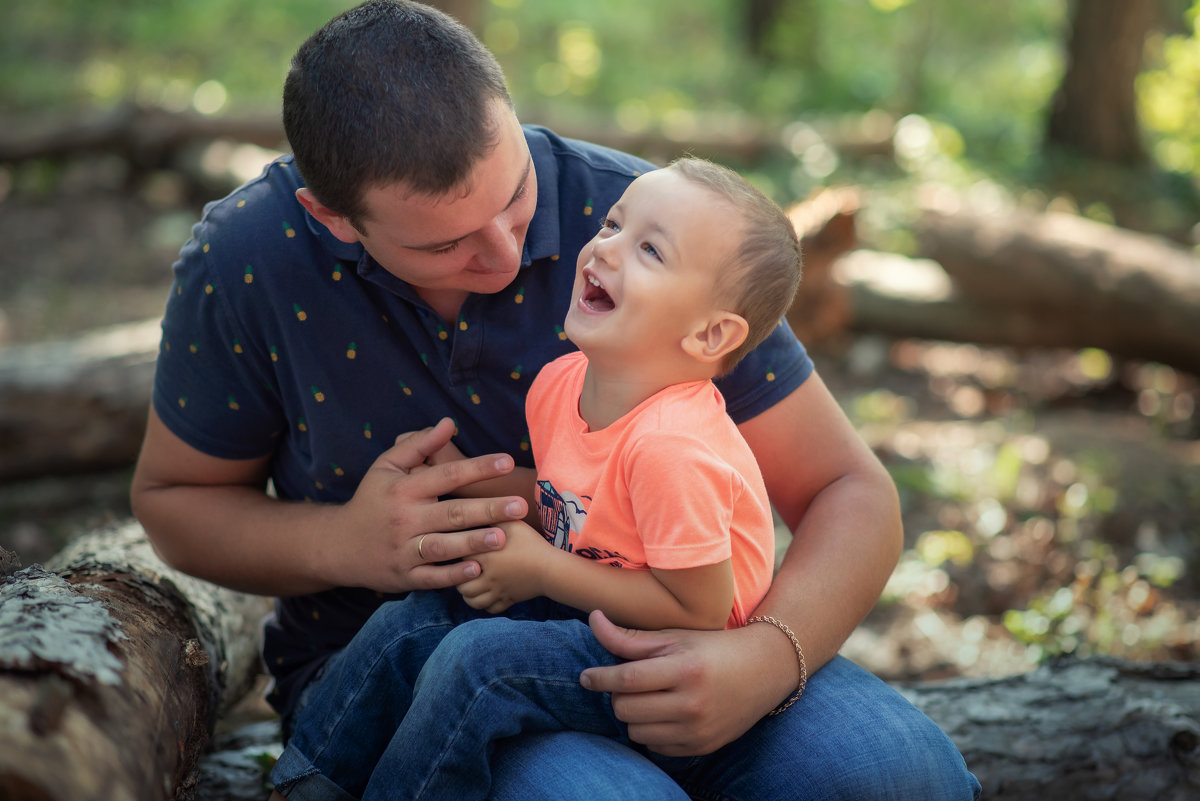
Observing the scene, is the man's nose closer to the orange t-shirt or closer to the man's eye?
the man's eye

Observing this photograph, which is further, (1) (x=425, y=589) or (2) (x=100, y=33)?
(2) (x=100, y=33)

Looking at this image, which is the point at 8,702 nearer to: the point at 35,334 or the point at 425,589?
the point at 425,589

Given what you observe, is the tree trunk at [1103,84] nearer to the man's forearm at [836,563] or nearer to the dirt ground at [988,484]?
the dirt ground at [988,484]

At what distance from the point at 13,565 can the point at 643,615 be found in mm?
1147

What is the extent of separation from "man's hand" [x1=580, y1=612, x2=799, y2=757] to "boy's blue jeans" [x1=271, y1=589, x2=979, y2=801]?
6cm

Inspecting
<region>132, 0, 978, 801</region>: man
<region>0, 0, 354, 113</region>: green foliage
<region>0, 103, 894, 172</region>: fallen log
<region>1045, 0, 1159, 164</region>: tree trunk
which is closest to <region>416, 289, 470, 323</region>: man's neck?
<region>132, 0, 978, 801</region>: man

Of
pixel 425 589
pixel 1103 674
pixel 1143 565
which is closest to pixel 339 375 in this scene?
pixel 425 589

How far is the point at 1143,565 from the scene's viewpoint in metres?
3.67

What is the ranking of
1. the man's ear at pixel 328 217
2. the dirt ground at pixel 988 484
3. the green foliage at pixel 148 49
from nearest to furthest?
1. the man's ear at pixel 328 217
2. the dirt ground at pixel 988 484
3. the green foliage at pixel 148 49

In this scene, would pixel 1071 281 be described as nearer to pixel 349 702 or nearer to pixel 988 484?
pixel 988 484

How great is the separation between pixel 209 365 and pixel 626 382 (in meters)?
0.84

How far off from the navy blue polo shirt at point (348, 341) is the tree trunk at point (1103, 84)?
874 cm

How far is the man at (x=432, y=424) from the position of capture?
1.64m

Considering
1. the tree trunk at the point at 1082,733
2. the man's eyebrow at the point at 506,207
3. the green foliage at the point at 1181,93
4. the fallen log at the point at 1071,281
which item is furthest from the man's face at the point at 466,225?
the green foliage at the point at 1181,93
